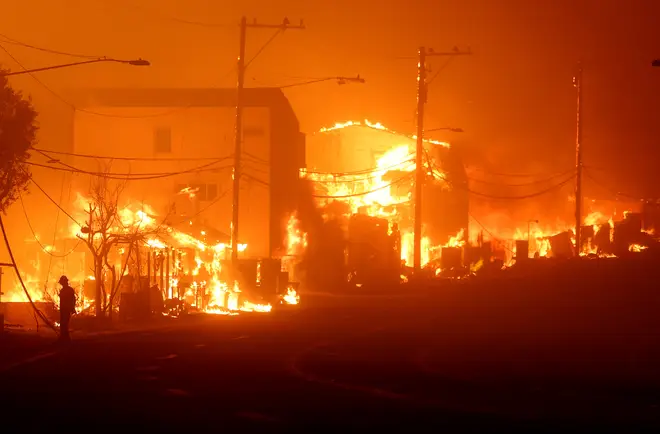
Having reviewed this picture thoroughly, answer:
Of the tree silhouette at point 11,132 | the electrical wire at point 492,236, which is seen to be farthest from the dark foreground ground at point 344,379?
the electrical wire at point 492,236

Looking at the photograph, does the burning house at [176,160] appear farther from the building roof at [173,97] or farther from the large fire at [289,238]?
the large fire at [289,238]

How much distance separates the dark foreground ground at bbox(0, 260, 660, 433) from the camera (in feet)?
39.7

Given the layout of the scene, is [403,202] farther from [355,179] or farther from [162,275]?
[162,275]

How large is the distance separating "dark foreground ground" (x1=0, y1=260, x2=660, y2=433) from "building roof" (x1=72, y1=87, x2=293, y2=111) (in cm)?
3059

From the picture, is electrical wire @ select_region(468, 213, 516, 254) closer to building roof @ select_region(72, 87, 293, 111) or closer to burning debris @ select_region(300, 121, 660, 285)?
burning debris @ select_region(300, 121, 660, 285)

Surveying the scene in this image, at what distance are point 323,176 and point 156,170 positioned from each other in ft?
62.5

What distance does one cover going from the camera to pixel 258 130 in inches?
2288

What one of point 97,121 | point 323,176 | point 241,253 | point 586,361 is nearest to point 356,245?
point 241,253

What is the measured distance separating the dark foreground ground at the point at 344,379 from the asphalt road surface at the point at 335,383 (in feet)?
0.10

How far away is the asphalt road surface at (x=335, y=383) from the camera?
39.5 ft

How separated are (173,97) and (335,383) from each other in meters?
46.1

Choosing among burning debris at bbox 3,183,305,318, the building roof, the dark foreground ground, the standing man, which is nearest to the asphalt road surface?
the dark foreground ground

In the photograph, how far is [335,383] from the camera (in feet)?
51.8

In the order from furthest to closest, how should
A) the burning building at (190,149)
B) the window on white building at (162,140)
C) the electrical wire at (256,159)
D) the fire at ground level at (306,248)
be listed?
the window on white building at (162,140), the electrical wire at (256,159), the burning building at (190,149), the fire at ground level at (306,248)
